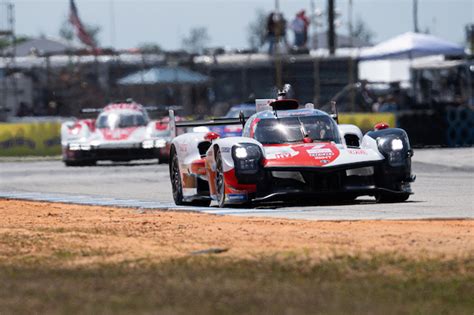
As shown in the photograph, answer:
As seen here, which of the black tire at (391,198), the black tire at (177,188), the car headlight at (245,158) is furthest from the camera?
the black tire at (177,188)

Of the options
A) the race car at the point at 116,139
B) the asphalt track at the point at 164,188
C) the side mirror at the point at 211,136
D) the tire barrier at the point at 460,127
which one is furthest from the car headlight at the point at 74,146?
the side mirror at the point at 211,136

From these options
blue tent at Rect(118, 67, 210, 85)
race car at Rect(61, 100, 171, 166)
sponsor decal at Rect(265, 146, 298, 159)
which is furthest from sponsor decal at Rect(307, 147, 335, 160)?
blue tent at Rect(118, 67, 210, 85)

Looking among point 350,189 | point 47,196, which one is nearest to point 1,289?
point 350,189

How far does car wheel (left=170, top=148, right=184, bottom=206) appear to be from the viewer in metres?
17.2

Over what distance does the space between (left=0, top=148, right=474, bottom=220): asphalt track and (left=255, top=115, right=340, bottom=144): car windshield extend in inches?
34.1

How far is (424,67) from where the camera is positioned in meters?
42.2

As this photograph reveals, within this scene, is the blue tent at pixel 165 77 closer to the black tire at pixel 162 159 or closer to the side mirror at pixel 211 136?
the black tire at pixel 162 159

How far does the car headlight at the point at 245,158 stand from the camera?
15023 millimetres

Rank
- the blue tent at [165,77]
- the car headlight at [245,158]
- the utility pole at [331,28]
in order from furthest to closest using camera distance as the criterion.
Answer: the utility pole at [331,28]
the blue tent at [165,77]
the car headlight at [245,158]

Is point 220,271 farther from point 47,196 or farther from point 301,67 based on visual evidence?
point 301,67

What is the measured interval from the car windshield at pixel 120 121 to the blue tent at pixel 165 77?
23.9 ft

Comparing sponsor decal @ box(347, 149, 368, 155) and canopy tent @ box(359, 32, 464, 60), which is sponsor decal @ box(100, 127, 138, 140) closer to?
canopy tent @ box(359, 32, 464, 60)

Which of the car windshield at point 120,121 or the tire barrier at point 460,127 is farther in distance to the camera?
the tire barrier at point 460,127

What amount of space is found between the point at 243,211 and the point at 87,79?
2746cm
